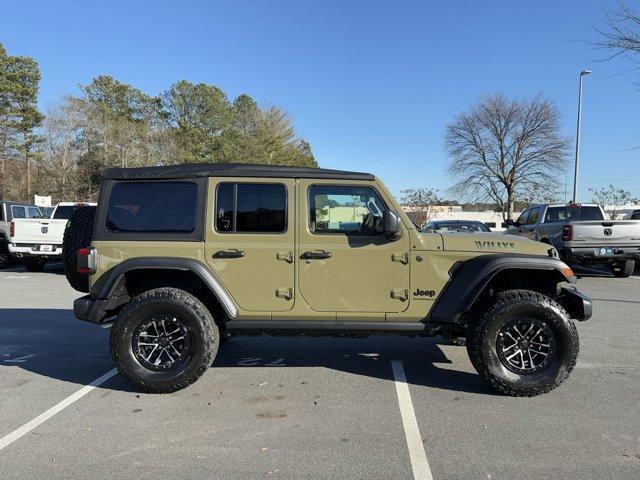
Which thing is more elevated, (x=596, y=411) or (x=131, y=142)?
(x=131, y=142)

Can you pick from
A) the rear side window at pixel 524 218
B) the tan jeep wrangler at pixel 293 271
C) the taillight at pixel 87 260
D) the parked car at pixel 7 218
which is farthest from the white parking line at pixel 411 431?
the parked car at pixel 7 218

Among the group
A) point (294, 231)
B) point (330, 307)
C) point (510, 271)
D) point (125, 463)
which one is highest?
point (294, 231)

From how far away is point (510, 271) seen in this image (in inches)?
176

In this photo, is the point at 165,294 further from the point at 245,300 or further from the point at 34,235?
the point at 34,235

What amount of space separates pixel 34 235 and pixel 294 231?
36.4ft

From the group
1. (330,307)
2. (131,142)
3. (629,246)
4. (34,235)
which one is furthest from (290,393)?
(131,142)

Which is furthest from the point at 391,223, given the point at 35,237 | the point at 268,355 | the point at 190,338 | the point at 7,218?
the point at 7,218

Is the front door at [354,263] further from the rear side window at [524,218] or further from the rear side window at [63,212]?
the rear side window at [63,212]

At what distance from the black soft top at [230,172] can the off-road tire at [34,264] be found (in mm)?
10461

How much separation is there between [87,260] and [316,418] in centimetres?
249

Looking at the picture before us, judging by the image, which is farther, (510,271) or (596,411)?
(510,271)

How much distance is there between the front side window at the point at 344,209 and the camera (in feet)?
14.5

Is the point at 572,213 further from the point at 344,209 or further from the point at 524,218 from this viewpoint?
the point at 344,209

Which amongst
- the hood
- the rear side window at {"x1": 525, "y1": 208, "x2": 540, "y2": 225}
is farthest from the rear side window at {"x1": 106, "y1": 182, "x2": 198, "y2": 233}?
the rear side window at {"x1": 525, "y1": 208, "x2": 540, "y2": 225}
